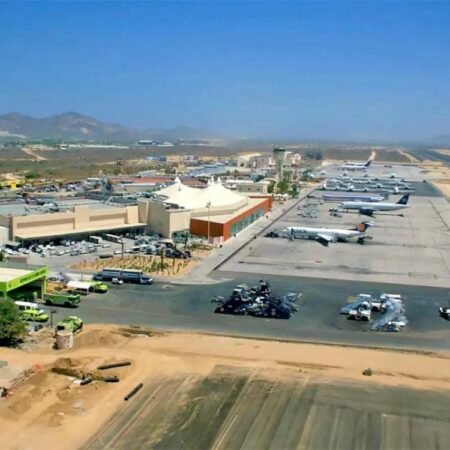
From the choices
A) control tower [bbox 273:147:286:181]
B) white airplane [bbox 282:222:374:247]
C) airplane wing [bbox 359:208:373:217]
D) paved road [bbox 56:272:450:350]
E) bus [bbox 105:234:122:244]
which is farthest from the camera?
control tower [bbox 273:147:286:181]

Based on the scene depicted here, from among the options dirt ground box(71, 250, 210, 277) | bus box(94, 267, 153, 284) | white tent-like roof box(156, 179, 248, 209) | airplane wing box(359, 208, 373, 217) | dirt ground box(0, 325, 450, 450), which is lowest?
dirt ground box(0, 325, 450, 450)

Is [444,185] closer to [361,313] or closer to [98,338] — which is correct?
[361,313]

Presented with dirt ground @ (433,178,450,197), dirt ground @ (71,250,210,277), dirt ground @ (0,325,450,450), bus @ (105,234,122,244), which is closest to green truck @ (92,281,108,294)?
dirt ground @ (71,250,210,277)

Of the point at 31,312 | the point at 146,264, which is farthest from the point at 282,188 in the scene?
the point at 31,312

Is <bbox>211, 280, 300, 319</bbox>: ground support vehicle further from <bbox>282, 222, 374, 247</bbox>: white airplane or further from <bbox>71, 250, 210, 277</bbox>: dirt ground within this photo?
<bbox>282, 222, 374, 247</bbox>: white airplane

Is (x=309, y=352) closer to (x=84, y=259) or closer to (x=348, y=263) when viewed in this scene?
(x=348, y=263)

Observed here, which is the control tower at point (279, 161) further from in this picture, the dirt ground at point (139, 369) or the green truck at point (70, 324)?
the dirt ground at point (139, 369)

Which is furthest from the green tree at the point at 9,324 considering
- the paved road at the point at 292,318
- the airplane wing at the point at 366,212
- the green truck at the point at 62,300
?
the airplane wing at the point at 366,212
